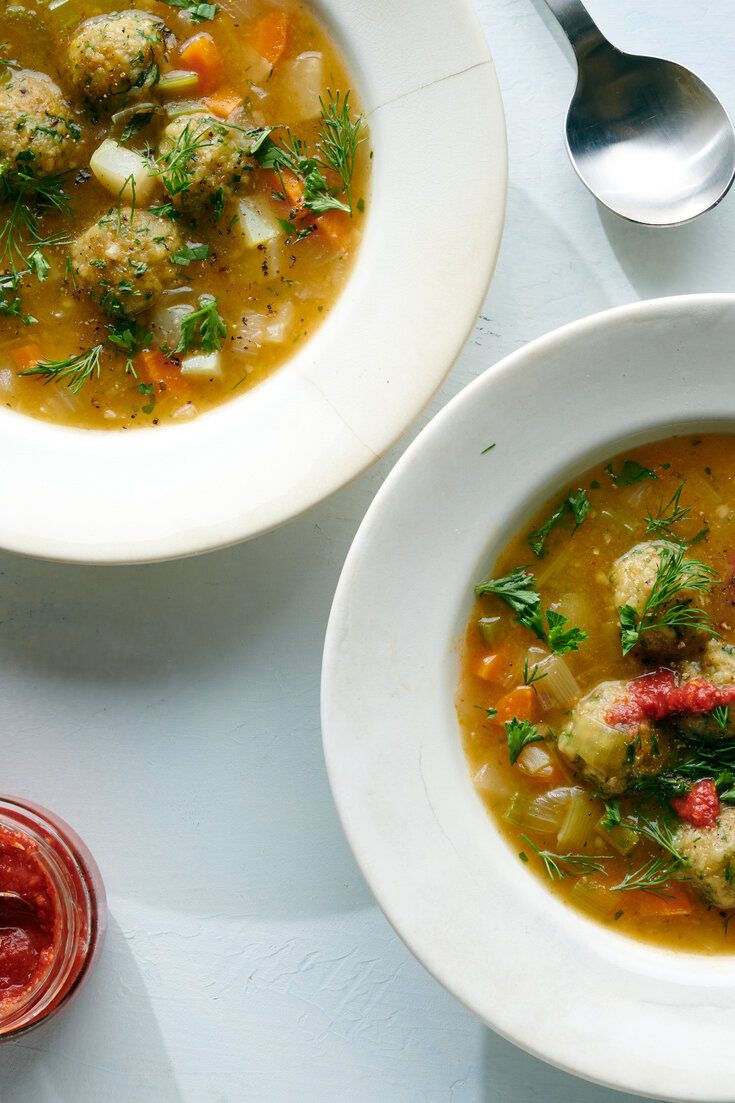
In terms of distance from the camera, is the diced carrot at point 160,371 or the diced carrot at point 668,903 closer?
the diced carrot at point 668,903

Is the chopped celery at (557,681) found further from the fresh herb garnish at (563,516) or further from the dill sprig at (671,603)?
the fresh herb garnish at (563,516)

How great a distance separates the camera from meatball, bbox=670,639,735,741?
296 centimetres

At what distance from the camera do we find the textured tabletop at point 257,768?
11.1ft

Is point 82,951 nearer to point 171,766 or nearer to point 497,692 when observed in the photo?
point 171,766

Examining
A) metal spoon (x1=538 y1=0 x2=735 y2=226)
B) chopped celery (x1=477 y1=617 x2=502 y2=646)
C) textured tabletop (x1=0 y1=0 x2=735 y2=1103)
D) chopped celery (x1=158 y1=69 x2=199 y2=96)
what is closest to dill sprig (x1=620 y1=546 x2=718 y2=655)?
chopped celery (x1=477 y1=617 x2=502 y2=646)

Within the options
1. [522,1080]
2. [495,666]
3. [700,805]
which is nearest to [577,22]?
[495,666]

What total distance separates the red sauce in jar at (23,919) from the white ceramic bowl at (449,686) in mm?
998

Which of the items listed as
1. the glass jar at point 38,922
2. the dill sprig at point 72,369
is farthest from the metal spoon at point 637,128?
the glass jar at point 38,922

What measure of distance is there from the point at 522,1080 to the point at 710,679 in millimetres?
1431

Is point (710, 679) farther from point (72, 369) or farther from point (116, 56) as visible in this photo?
point (116, 56)

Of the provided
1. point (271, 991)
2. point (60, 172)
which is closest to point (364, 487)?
point (60, 172)

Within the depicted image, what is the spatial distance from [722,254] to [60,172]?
6.65 feet

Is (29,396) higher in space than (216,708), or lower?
higher

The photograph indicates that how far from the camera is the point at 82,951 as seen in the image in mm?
3230
